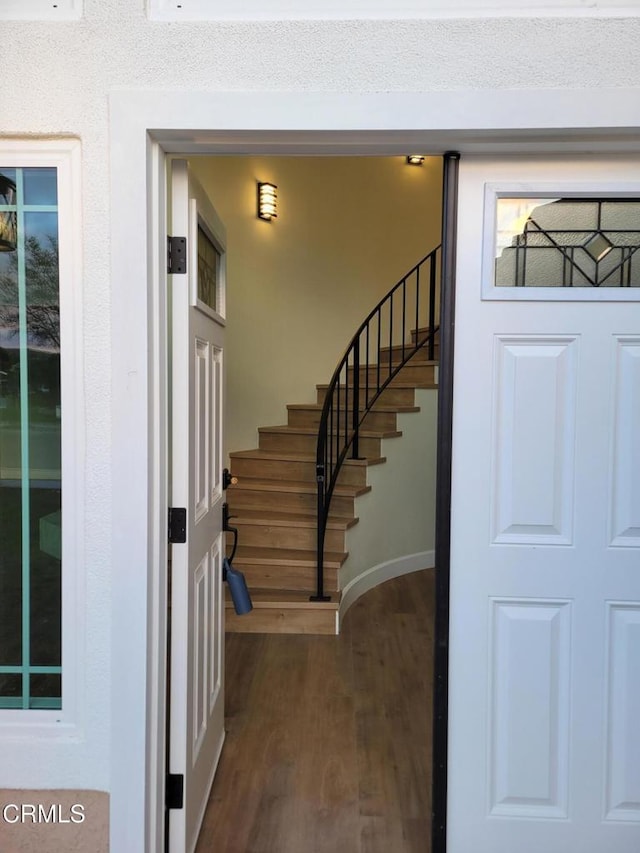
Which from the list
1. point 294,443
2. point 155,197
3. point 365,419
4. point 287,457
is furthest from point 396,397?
point 155,197

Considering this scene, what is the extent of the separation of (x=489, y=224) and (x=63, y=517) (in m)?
1.42

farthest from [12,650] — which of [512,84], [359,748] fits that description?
[512,84]

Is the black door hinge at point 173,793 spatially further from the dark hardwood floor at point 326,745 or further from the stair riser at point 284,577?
the stair riser at point 284,577

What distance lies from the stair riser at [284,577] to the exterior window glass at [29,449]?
2.24 m

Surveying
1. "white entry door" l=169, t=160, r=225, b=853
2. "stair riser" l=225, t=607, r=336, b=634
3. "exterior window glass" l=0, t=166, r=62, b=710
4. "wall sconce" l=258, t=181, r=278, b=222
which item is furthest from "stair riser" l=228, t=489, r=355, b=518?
"exterior window glass" l=0, t=166, r=62, b=710

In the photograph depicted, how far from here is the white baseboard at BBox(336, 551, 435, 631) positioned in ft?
12.8

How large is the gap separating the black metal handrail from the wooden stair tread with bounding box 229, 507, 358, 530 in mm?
193

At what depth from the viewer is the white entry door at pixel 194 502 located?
1637mm

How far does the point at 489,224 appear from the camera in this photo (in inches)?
61.2

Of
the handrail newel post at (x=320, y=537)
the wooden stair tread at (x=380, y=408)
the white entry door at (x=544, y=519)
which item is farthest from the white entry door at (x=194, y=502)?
the wooden stair tread at (x=380, y=408)

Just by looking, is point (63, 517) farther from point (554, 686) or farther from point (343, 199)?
point (343, 199)

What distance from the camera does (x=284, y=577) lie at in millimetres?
3758

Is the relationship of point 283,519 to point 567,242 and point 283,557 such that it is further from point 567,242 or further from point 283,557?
point 567,242

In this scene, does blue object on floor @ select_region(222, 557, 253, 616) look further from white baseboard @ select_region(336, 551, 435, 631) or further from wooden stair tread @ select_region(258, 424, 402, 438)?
wooden stair tread @ select_region(258, 424, 402, 438)
